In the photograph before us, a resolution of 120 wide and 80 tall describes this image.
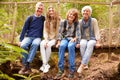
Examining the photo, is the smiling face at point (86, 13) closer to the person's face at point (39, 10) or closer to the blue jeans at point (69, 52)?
the blue jeans at point (69, 52)

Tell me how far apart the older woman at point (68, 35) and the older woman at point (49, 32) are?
0.16m

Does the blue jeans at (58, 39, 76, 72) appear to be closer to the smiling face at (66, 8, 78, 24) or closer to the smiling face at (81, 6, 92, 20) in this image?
the smiling face at (66, 8, 78, 24)

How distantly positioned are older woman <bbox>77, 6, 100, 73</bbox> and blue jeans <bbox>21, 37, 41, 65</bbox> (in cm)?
92

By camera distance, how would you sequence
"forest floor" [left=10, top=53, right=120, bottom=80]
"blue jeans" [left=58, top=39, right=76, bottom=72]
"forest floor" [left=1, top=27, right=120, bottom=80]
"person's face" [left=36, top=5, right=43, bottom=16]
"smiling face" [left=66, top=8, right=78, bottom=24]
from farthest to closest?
"forest floor" [left=10, top=53, right=120, bottom=80] < "forest floor" [left=1, top=27, right=120, bottom=80] < "person's face" [left=36, top=5, right=43, bottom=16] < "smiling face" [left=66, top=8, right=78, bottom=24] < "blue jeans" [left=58, top=39, right=76, bottom=72]

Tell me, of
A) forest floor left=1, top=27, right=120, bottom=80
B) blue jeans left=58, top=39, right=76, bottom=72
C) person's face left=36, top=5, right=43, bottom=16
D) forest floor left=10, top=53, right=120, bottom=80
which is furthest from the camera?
forest floor left=10, top=53, right=120, bottom=80

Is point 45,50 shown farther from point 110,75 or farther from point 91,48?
point 110,75

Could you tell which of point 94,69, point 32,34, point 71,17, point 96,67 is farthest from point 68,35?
point 96,67

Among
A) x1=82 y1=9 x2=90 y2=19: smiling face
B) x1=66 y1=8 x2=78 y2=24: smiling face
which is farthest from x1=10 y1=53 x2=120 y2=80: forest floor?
x1=82 y1=9 x2=90 y2=19: smiling face

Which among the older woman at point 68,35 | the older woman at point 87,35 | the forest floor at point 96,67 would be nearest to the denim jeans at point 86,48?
the older woman at point 87,35

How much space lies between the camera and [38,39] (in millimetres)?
6004

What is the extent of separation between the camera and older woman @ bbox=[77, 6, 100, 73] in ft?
18.9

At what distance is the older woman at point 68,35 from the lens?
5730 millimetres

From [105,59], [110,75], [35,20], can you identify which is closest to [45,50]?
[35,20]

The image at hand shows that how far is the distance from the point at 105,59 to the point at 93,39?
2002 mm
